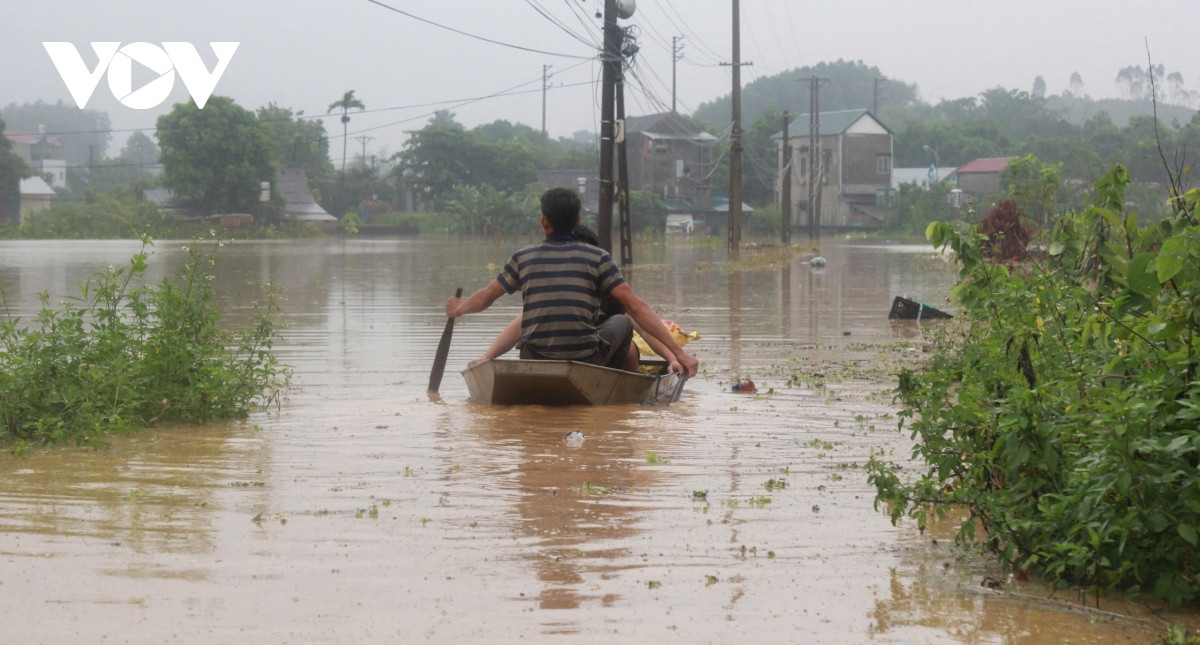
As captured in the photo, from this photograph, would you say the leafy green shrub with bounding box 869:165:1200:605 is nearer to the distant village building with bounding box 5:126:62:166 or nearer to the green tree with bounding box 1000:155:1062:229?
the green tree with bounding box 1000:155:1062:229

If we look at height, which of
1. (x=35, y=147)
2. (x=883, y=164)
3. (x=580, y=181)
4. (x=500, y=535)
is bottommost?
(x=500, y=535)

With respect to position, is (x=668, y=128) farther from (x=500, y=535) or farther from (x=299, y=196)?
(x=500, y=535)

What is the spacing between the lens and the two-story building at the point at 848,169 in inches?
3866

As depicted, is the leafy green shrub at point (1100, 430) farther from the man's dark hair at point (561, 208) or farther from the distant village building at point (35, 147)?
the distant village building at point (35, 147)

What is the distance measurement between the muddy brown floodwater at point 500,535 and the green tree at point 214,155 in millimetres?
76466

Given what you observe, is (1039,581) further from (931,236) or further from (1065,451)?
(931,236)

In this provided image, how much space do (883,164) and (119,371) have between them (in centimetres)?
9503

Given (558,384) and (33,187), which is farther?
(33,187)

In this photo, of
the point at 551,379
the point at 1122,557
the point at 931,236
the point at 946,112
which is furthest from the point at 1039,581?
the point at 946,112

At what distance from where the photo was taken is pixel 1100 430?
4.59 m

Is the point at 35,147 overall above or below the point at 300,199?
above

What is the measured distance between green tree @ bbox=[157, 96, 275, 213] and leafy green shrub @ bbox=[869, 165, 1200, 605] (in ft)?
270

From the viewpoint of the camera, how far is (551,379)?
948cm

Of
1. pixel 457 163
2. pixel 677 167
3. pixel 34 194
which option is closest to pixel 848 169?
pixel 677 167
